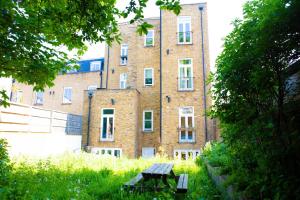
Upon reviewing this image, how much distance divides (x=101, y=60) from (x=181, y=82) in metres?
13.4

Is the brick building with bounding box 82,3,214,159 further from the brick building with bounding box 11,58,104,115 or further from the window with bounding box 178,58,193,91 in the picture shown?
the brick building with bounding box 11,58,104,115

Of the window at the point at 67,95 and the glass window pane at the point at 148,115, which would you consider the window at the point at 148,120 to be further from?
the window at the point at 67,95

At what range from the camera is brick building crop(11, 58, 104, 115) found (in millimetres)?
25578

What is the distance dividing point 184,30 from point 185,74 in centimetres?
352

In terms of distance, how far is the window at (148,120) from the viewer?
18.1 meters

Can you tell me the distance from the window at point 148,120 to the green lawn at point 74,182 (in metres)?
8.28

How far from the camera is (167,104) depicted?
1702 cm

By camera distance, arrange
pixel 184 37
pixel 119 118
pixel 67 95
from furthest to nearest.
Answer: pixel 67 95 < pixel 184 37 < pixel 119 118

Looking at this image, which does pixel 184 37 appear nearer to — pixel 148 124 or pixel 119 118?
pixel 148 124

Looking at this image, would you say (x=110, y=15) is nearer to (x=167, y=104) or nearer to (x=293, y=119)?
(x=293, y=119)

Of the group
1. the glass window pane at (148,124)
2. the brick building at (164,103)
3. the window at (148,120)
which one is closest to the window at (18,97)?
the brick building at (164,103)

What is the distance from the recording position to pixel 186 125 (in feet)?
54.7

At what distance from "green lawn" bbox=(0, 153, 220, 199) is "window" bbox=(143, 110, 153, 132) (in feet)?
27.2

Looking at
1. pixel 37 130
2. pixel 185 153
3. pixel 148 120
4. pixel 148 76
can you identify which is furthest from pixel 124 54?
pixel 37 130
